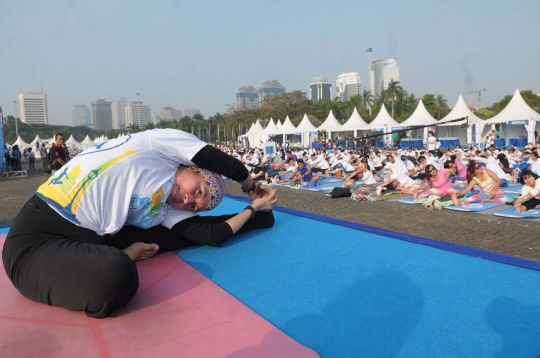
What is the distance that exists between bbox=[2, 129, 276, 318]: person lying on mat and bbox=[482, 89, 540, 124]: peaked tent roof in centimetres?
2543

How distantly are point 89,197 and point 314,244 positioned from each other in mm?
1652

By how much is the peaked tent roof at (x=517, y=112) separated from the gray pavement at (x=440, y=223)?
797 inches

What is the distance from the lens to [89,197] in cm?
199

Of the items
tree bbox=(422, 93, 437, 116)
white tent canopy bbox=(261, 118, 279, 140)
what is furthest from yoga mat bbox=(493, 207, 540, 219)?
tree bbox=(422, 93, 437, 116)

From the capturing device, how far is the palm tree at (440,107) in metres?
51.1

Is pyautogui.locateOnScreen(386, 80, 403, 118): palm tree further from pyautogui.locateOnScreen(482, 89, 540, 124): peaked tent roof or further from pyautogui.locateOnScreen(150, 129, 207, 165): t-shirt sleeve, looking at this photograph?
pyautogui.locateOnScreen(150, 129, 207, 165): t-shirt sleeve

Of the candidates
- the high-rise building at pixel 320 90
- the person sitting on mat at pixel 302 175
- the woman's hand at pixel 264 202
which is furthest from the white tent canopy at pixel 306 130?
the high-rise building at pixel 320 90

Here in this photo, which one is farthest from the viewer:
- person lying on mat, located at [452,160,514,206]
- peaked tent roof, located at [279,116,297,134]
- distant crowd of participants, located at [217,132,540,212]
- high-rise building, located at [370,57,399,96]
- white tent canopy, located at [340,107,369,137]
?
high-rise building, located at [370,57,399,96]

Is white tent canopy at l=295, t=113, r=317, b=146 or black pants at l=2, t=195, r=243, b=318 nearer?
black pants at l=2, t=195, r=243, b=318

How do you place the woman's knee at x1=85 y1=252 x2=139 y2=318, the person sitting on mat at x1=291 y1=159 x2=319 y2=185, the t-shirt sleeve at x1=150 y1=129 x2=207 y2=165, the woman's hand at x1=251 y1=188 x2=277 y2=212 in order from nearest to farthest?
the woman's knee at x1=85 y1=252 x2=139 y2=318 → the t-shirt sleeve at x1=150 y1=129 x2=207 y2=165 → the woman's hand at x1=251 y1=188 x2=277 y2=212 → the person sitting on mat at x1=291 y1=159 x2=319 y2=185

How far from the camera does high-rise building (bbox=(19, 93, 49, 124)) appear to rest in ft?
461

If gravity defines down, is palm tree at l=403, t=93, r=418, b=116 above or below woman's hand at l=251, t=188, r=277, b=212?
above

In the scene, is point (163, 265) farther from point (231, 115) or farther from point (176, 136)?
point (231, 115)

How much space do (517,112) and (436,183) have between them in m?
20.2
